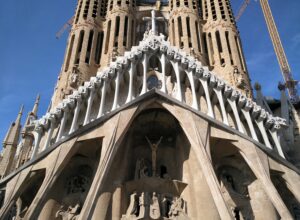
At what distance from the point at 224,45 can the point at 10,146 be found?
13.5 m

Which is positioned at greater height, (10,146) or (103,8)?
(103,8)

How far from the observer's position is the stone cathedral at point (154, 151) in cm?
1353

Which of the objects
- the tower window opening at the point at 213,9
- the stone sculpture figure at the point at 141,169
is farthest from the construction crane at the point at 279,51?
the stone sculpture figure at the point at 141,169

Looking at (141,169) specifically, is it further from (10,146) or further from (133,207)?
(10,146)

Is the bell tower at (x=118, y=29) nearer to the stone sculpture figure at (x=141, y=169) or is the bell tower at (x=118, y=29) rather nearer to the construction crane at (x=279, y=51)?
the stone sculpture figure at (x=141, y=169)

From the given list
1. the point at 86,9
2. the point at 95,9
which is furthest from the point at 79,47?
the point at 95,9

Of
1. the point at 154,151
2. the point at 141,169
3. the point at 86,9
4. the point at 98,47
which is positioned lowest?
the point at 141,169

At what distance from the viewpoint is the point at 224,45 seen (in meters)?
21.5

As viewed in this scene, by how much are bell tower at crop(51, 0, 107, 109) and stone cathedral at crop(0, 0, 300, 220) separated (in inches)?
7.9

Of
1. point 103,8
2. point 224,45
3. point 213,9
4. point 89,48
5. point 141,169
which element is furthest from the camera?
point 103,8

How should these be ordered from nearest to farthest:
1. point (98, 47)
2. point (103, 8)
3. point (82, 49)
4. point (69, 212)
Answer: point (69, 212)
point (82, 49)
point (98, 47)
point (103, 8)

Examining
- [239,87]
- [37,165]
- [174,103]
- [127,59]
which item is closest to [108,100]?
[127,59]

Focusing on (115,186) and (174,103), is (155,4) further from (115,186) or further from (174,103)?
(115,186)

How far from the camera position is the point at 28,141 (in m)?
19.5
